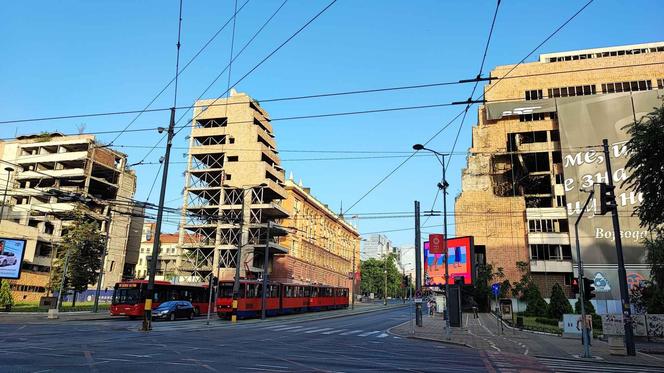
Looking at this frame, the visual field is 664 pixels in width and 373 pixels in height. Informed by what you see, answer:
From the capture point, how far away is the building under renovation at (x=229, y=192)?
219 feet

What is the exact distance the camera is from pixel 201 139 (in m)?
74.9

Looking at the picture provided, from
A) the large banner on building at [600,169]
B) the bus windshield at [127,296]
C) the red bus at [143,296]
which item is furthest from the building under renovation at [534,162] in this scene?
the bus windshield at [127,296]

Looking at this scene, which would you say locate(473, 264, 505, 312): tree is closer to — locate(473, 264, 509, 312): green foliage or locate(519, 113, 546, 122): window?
locate(473, 264, 509, 312): green foliage

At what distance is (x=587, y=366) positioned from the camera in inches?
591

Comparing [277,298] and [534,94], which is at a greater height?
[534,94]

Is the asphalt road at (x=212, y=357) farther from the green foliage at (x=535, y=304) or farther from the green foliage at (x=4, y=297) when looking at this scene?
the green foliage at (x=535, y=304)

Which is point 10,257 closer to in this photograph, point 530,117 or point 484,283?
point 484,283

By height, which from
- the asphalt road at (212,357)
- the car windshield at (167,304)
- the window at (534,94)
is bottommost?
the asphalt road at (212,357)

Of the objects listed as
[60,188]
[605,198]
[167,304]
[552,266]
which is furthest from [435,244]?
[60,188]

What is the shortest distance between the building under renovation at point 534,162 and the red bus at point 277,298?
25.1 m

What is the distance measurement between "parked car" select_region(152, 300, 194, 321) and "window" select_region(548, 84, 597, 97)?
6022cm

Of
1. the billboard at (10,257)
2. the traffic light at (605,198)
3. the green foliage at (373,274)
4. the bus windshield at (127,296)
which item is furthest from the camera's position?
the green foliage at (373,274)

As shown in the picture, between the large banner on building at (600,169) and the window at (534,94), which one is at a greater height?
the window at (534,94)

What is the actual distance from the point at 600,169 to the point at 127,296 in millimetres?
58319
